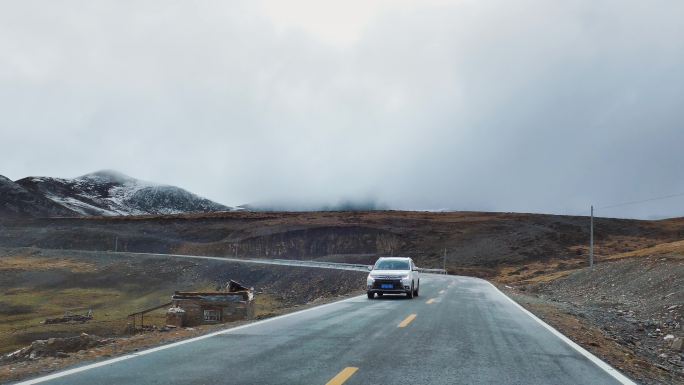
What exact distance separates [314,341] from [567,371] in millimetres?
4329

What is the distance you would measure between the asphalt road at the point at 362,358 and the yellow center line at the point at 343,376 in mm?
13

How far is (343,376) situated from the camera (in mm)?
7133

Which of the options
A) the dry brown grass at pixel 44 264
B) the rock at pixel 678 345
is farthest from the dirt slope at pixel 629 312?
the dry brown grass at pixel 44 264

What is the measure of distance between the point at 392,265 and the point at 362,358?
632 inches

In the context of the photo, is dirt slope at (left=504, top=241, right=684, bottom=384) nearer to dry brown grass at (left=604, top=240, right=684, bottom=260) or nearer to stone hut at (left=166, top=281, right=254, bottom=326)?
dry brown grass at (left=604, top=240, right=684, bottom=260)

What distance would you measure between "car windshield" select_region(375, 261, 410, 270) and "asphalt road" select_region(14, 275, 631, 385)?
1059cm

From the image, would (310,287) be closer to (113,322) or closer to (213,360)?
(113,322)

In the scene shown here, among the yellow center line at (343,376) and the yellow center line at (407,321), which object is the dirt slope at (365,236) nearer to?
the yellow center line at (407,321)

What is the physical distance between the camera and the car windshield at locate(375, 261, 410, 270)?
79.2ft

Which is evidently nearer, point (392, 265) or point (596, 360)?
point (596, 360)

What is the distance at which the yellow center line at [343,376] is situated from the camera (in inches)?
266

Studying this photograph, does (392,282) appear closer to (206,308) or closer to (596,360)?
(206,308)

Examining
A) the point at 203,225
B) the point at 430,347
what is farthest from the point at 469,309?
the point at 203,225

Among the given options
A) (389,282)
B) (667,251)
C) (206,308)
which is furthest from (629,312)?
(206,308)
